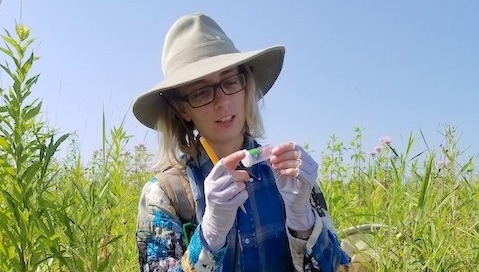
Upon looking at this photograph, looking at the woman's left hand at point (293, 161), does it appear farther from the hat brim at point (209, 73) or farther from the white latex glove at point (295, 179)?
the hat brim at point (209, 73)

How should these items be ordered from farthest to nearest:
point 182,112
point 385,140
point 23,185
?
point 385,140
point 182,112
point 23,185

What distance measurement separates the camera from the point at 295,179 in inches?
66.7

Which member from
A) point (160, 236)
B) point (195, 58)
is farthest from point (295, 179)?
point (195, 58)

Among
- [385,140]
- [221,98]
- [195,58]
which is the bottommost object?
[385,140]

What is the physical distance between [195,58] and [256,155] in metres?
0.55

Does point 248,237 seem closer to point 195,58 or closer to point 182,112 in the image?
point 182,112

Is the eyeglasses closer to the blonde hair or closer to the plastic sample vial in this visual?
the blonde hair

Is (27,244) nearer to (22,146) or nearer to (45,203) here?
(45,203)

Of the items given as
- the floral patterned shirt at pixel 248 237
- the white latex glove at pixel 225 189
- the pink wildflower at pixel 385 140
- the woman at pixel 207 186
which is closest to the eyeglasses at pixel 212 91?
the woman at pixel 207 186

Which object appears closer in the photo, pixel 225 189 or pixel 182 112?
pixel 225 189

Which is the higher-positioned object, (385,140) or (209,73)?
(209,73)

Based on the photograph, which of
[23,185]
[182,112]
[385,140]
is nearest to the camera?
[23,185]

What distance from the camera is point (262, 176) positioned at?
2010 millimetres

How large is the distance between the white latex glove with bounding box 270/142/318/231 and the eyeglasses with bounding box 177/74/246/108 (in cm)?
31
